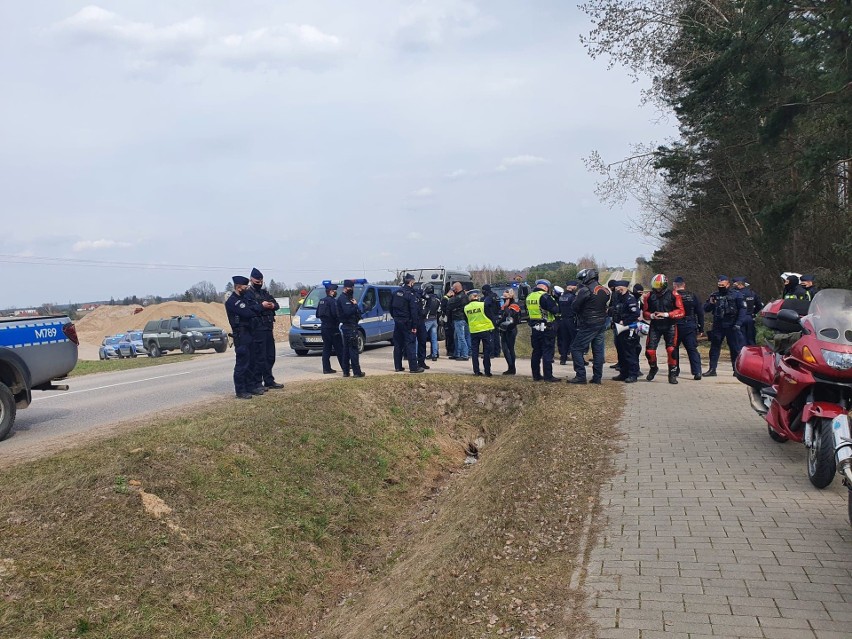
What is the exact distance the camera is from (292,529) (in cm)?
654

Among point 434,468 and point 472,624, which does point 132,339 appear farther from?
point 472,624

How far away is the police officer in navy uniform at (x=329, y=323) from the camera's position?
12.4m

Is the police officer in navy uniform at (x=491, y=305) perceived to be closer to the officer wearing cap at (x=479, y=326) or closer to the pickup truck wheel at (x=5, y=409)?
the officer wearing cap at (x=479, y=326)

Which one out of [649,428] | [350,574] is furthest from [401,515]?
[649,428]

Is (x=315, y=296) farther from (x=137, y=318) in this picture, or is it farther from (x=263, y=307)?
(x=137, y=318)

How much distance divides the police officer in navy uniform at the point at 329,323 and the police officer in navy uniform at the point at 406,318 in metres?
1.20

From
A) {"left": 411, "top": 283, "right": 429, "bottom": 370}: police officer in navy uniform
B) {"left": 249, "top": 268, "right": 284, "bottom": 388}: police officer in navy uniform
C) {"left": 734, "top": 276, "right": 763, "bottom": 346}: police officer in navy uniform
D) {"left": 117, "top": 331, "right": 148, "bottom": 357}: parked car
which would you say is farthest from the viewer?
{"left": 117, "top": 331, "right": 148, "bottom": 357}: parked car

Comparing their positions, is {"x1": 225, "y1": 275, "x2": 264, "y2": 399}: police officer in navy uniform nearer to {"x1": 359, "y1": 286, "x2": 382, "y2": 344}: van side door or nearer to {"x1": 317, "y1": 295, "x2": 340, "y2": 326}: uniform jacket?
{"x1": 317, "y1": 295, "x2": 340, "y2": 326}: uniform jacket

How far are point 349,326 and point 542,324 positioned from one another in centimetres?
375

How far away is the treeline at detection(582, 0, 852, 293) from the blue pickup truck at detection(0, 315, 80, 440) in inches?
587

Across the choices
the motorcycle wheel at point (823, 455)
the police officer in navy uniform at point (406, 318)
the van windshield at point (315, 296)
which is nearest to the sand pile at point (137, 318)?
the van windshield at point (315, 296)

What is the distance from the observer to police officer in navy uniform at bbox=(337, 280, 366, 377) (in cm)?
1212

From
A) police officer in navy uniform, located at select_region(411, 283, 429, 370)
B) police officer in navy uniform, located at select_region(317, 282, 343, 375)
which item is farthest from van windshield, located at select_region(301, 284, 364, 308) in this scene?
police officer in navy uniform, located at select_region(317, 282, 343, 375)

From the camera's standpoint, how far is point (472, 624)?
379 cm
